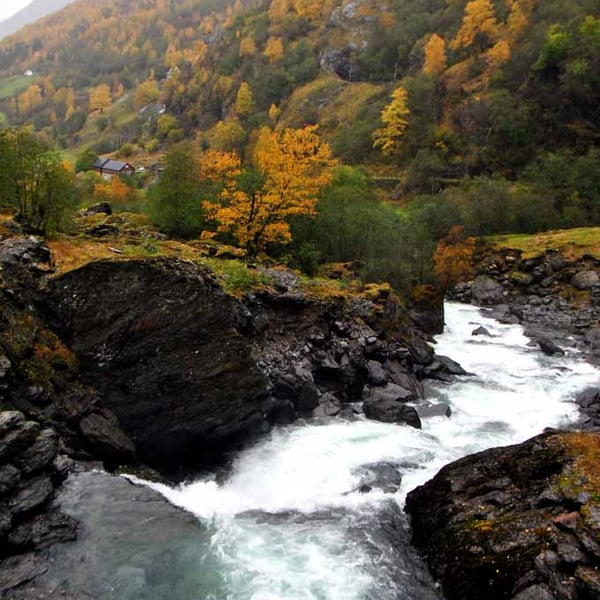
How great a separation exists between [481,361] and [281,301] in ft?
58.0

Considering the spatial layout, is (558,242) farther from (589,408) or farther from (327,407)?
(327,407)

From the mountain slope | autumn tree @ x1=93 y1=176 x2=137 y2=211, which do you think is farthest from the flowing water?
autumn tree @ x1=93 y1=176 x2=137 y2=211

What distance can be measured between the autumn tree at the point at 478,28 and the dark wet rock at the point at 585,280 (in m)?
85.6

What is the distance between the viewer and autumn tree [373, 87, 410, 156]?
109 meters

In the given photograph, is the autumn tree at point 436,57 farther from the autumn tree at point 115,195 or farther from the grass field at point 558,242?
the autumn tree at point 115,195

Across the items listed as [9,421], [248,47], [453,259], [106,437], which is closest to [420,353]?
[106,437]

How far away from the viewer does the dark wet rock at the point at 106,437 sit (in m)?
18.1

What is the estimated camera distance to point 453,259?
54.3 meters

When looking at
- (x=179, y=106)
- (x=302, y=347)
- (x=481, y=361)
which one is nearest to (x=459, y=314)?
(x=481, y=361)

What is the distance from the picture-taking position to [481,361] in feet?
125

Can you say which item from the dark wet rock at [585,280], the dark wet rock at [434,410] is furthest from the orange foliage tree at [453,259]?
the dark wet rock at [434,410]

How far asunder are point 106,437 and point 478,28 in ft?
442

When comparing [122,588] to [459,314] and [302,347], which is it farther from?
[459,314]

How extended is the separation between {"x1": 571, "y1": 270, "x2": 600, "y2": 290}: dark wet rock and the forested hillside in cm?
1534
